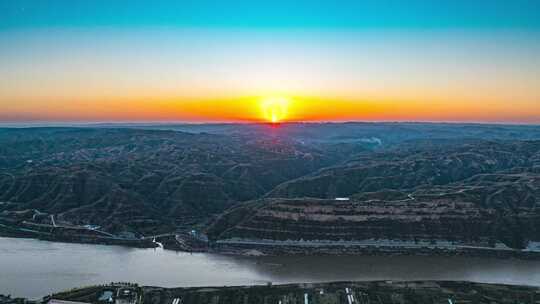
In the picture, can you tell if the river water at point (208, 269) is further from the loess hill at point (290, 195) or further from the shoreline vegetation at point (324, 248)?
the loess hill at point (290, 195)

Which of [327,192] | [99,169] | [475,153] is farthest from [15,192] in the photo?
[475,153]

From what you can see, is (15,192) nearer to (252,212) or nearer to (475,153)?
(252,212)

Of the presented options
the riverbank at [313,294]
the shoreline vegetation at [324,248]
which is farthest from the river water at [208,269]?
the riverbank at [313,294]

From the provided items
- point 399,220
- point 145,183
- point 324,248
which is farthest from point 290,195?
point 324,248

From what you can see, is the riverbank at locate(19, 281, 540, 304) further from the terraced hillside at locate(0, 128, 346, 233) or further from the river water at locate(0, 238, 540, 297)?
the terraced hillside at locate(0, 128, 346, 233)

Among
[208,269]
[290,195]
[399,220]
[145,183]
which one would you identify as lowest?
[208,269]

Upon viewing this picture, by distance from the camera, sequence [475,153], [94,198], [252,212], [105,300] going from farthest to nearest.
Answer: [475,153] < [94,198] < [252,212] < [105,300]


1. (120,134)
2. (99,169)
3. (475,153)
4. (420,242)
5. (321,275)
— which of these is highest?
(120,134)

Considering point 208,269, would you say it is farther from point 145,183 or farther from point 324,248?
point 145,183
